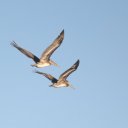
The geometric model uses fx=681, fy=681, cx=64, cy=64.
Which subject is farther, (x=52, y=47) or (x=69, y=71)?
(x=69, y=71)

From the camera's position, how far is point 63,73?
2726 inches

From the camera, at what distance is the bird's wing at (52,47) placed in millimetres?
64938

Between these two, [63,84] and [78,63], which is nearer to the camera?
[78,63]

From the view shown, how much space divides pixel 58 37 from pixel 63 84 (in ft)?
22.3

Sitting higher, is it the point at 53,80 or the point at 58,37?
the point at 58,37

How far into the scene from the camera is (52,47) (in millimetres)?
66188

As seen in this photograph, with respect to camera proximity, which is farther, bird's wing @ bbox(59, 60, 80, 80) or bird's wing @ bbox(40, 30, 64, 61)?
bird's wing @ bbox(59, 60, 80, 80)

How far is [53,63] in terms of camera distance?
69875mm

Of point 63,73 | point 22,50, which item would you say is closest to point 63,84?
point 63,73

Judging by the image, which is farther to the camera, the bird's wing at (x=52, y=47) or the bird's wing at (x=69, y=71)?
the bird's wing at (x=69, y=71)

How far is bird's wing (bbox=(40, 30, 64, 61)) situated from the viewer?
6494 cm

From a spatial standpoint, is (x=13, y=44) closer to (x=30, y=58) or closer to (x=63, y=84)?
(x=30, y=58)

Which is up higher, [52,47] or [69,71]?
[52,47]

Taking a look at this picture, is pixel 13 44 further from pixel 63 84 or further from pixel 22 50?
pixel 63 84
